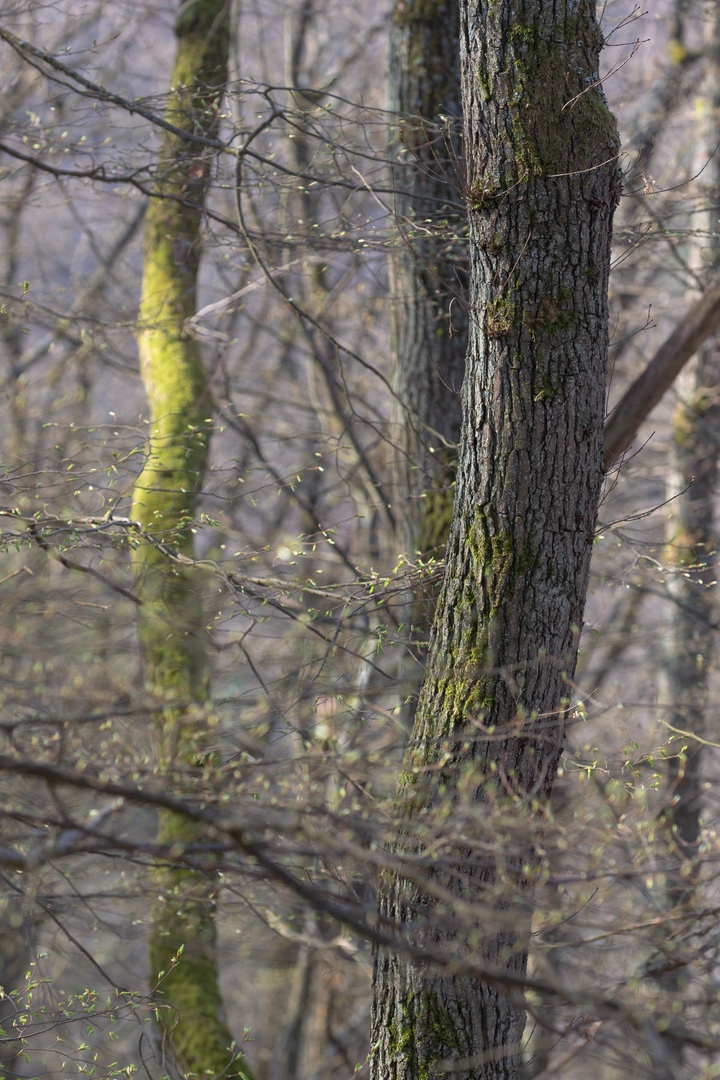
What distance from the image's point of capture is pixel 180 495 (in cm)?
458

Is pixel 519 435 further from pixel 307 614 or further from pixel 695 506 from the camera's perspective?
pixel 695 506

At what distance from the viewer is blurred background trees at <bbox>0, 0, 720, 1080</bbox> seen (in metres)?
2.19

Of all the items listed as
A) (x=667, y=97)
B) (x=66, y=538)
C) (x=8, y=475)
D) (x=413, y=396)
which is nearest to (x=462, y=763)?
(x=66, y=538)

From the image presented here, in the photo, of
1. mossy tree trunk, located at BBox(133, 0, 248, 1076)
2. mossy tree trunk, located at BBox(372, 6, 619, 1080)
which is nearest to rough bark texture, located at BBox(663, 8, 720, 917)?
mossy tree trunk, located at BBox(133, 0, 248, 1076)

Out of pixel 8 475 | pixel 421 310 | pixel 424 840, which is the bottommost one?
pixel 424 840

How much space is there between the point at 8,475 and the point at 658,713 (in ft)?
20.1

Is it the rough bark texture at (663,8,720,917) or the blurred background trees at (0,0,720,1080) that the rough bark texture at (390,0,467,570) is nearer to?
the blurred background trees at (0,0,720,1080)

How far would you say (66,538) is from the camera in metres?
3.42

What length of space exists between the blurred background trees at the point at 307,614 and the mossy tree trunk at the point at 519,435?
0.72 feet

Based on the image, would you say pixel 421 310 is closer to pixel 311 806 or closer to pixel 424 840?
pixel 424 840

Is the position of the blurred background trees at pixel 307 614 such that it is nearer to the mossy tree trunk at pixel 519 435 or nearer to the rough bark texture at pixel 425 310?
the rough bark texture at pixel 425 310

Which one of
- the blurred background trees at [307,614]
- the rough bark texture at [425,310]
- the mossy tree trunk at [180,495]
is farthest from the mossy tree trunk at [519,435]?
the rough bark texture at [425,310]

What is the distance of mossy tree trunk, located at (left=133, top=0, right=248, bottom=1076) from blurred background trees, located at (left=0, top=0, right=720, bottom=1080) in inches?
2.4

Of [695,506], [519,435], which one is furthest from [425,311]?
[695,506]
